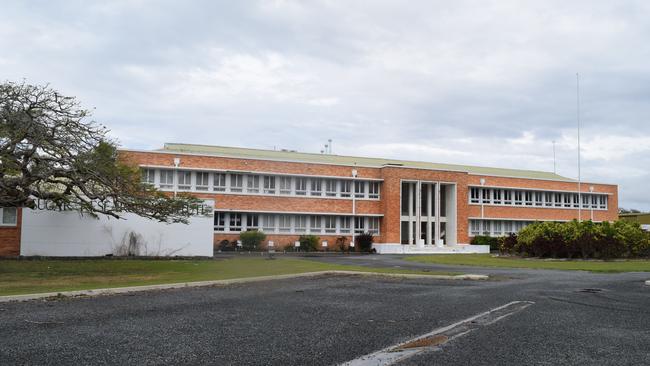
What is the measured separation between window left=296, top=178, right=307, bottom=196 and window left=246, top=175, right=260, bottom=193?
3.43 metres

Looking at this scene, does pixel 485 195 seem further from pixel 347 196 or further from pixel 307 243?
pixel 307 243

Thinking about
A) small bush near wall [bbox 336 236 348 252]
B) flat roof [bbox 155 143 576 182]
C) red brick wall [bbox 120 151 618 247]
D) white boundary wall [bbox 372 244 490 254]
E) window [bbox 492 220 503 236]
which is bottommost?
white boundary wall [bbox 372 244 490 254]

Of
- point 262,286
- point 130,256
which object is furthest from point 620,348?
point 130,256

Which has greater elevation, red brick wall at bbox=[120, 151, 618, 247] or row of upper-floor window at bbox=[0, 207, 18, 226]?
red brick wall at bbox=[120, 151, 618, 247]

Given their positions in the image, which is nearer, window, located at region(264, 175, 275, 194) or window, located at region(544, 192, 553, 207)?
window, located at region(264, 175, 275, 194)

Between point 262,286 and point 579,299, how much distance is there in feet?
27.2

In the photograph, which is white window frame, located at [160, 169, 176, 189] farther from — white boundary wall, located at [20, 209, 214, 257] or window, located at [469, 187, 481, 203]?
window, located at [469, 187, 481, 203]

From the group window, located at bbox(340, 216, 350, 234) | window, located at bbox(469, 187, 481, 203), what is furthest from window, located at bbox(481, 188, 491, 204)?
window, located at bbox(340, 216, 350, 234)

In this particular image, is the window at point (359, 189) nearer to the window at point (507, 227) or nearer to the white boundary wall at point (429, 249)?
the white boundary wall at point (429, 249)

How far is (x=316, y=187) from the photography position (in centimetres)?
4850

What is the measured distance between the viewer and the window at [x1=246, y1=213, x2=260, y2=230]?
46.1 m

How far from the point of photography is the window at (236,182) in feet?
Result: 150

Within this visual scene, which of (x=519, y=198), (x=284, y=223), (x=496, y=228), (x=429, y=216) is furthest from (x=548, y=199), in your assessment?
(x=284, y=223)

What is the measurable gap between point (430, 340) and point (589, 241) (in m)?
28.4
